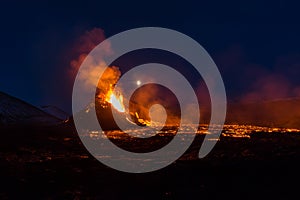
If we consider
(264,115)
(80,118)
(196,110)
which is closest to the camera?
(80,118)

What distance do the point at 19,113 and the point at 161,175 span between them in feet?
193

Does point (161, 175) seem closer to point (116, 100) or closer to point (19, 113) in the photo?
point (116, 100)

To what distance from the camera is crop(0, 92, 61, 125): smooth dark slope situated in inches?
2606

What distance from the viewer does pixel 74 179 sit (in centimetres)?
1992

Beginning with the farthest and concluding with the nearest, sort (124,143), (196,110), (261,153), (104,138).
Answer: (196,110), (104,138), (124,143), (261,153)

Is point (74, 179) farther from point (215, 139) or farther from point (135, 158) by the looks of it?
point (215, 139)

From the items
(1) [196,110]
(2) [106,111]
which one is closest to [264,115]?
(1) [196,110]

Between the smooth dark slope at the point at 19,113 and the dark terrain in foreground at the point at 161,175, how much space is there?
39.6 metres

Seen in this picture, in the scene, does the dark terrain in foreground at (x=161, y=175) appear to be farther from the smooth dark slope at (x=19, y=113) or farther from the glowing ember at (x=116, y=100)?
the smooth dark slope at (x=19, y=113)

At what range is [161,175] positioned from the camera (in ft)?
69.3

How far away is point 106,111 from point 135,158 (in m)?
23.6

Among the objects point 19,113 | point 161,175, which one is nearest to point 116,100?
point 19,113

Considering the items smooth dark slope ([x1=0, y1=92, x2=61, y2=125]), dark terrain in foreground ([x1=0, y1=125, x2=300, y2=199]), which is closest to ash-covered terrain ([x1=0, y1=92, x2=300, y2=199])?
dark terrain in foreground ([x1=0, y1=125, x2=300, y2=199])

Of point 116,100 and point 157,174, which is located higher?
point 116,100
